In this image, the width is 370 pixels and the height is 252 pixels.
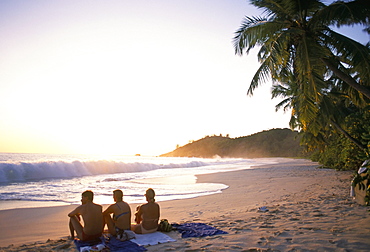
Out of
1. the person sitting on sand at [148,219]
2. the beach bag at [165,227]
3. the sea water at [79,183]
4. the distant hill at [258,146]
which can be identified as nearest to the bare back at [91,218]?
the person sitting on sand at [148,219]

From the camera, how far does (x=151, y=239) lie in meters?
5.04

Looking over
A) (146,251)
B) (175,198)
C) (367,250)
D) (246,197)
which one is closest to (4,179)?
(175,198)

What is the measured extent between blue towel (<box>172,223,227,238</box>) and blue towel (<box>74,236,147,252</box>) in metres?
0.96

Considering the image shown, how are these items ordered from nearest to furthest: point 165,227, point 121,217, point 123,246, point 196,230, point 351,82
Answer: point 123,246
point 121,217
point 196,230
point 165,227
point 351,82

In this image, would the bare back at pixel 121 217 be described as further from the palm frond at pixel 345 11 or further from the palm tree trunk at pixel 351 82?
the palm frond at pixel 345 11

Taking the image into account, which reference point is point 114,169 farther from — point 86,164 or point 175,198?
point 175,198

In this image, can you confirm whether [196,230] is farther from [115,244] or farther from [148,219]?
[115,244]

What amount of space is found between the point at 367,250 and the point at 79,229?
14.9ft

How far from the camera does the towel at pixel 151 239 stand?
487 cm

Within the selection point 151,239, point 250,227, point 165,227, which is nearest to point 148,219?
point 165,227

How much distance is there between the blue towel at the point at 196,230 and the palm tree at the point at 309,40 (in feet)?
19.5

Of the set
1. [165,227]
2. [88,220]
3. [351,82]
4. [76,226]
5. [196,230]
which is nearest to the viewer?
[88,220]

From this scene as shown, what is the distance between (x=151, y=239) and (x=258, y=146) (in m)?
106

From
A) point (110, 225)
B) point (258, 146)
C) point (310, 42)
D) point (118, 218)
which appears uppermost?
point (310, 42)
